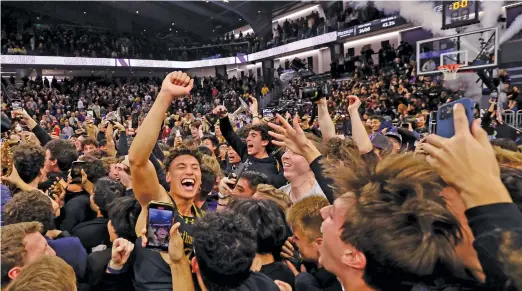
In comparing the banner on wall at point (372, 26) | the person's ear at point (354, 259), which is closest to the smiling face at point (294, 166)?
the person's ear at point (354, 259)

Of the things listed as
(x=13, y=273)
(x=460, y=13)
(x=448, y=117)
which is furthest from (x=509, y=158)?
(x=460, y=13)

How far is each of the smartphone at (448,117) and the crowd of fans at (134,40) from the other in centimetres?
2012

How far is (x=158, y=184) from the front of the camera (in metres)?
2.20

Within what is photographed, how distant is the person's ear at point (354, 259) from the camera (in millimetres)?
1281

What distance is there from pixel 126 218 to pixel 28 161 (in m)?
1.44

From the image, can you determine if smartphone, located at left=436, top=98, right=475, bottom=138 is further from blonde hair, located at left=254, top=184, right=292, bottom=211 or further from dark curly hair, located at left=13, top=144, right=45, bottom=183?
dark curly hair, located at left=13, top=144, right=45, bottom=183

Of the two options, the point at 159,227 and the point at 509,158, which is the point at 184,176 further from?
the point at 509,158

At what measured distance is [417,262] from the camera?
3.96ft

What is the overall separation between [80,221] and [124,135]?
115 inches

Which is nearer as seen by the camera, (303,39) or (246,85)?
(303,39)

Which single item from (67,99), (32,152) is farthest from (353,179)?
(67,99)

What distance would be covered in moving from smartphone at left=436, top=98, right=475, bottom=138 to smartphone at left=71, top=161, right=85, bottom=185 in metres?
2.73

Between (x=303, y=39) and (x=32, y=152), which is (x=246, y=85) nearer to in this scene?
(x=303, y=39)

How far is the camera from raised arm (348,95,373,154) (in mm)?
2621
